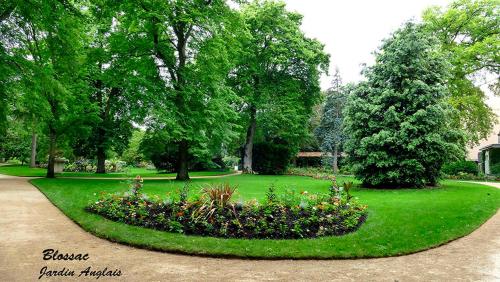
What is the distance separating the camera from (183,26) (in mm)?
19203

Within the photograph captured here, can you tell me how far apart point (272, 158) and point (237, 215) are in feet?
76.0

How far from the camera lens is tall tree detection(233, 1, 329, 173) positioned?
28688mm

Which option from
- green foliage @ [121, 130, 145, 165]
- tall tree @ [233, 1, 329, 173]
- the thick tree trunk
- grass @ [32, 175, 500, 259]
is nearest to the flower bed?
grass @ [32, 175, 500, 259]

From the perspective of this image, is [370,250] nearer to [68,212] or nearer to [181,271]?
[181,271]

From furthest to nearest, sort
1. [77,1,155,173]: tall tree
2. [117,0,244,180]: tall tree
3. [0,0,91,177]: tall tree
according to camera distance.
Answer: [77,1,155,173]: tall tree, [117,0,244,180]: tall tree, [0,0,91,177]: tall tree

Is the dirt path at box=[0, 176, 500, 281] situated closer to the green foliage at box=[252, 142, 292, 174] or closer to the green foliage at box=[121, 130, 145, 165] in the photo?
the green foliage at box=[252, 142, 292, 174]

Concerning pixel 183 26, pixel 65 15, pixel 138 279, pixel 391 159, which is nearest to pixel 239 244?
pixel 138 279

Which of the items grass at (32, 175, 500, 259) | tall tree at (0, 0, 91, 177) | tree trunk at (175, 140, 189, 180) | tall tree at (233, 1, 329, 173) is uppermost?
tall tree at (233, 1, 329, 173)

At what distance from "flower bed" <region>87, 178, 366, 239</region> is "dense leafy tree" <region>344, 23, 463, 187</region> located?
317 inches

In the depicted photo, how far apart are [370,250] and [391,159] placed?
35.7 ft

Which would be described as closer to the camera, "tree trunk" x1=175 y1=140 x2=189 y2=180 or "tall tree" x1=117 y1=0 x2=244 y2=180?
"tall tree" x1=117 y1=0 x2=244 y2=180

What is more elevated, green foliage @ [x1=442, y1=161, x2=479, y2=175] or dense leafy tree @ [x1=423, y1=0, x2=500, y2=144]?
dense leafy tree @ [x1=423, y1=0, x2=500, y2=144]

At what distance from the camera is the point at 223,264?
5.57 metres

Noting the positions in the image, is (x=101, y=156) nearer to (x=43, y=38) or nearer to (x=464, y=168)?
(x=43, y=38)
